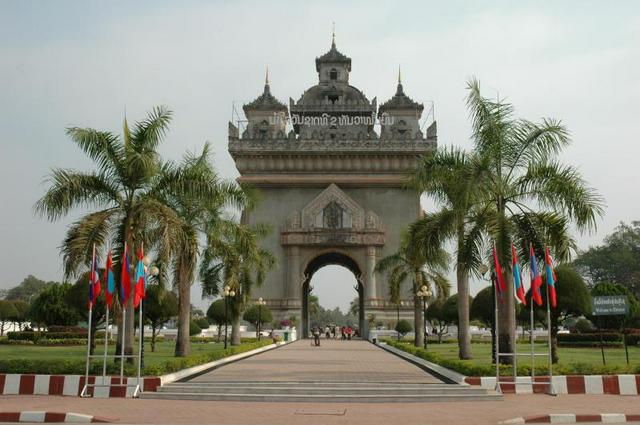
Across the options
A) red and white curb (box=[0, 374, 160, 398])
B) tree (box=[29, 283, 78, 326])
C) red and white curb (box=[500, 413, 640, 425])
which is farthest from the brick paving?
tree (box=[29, 283, 78, 326])

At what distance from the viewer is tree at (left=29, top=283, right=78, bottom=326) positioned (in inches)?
1676

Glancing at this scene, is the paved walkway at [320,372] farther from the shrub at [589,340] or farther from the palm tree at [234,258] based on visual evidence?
the shrub at [589,340]

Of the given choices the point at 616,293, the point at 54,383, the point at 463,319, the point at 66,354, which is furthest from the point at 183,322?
the point at 616,293

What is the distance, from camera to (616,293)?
3653cm

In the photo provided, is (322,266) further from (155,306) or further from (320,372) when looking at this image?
(320,372)

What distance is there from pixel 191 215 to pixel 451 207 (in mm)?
8212

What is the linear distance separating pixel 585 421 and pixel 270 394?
235 inches

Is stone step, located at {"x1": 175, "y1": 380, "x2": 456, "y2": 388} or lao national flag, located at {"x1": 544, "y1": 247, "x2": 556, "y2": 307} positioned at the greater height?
lao national flag, located at {"x1": 544, "y1": 247, "x2": 556, "y2": 307}

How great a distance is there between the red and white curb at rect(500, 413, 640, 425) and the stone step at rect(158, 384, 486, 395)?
3076 mm

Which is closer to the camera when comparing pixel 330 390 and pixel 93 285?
pixel 330 390

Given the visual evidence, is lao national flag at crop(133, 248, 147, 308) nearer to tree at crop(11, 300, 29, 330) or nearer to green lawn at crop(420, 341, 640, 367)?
green lawn at crop(420, 341, 640, 367)

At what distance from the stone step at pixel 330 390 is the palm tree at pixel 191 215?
12.3ft

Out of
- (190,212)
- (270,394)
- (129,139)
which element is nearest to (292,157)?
(190,212)

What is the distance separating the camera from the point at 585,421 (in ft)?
37.7
